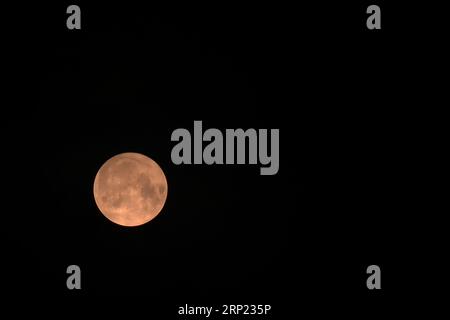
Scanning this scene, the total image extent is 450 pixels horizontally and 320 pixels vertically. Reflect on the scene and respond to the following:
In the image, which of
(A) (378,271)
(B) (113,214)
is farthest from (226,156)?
(A) (378,271)

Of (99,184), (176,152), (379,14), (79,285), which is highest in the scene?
(379,14)

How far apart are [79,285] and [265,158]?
252 cm

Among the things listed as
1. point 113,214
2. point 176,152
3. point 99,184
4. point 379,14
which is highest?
point 379,14

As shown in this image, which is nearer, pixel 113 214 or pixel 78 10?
pixel 113 214

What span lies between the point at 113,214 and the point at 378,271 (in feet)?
9.73

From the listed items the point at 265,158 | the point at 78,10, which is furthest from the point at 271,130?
the point at 78,10

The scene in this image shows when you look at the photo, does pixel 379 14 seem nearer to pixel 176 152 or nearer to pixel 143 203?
pixel 176 152

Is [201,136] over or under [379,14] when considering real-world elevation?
under

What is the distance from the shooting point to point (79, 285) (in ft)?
16.0

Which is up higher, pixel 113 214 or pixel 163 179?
pixel 163 179

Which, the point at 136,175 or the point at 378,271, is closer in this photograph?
the point at 136,175

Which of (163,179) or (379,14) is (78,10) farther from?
(379,14)

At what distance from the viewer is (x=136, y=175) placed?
4391 mm

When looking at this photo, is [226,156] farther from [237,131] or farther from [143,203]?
[143,203]
